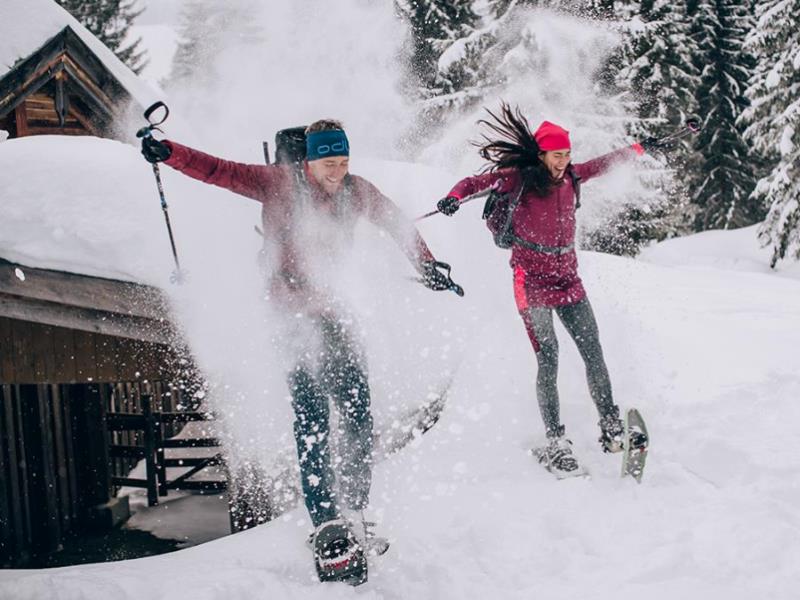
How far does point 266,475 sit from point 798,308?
5.30 metres

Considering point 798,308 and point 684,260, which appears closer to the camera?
point 798,308

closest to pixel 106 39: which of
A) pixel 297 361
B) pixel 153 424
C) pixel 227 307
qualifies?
pixel 153 424

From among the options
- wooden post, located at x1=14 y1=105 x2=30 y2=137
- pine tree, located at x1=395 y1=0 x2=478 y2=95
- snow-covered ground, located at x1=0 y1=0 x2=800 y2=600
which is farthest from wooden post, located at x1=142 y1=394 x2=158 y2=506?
pine tree, located at x1=395 y1=0 x2=478 y2=95

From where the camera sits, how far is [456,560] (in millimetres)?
2947

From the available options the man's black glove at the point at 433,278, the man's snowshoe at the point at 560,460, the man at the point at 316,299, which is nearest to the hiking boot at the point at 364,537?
the man at the point at 316,299

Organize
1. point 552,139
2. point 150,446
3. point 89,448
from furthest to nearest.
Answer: point 89,448 < point 150,446 < point 552,139

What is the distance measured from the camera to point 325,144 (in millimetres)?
3113

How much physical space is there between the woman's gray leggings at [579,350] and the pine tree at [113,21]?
28406mm

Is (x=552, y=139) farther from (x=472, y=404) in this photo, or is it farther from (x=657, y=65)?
(x=657, y=65)

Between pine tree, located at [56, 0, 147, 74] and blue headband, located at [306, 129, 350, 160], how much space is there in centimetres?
2796

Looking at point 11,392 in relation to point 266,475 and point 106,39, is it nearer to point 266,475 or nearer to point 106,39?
point 266,475

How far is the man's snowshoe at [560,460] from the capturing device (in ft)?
11.6

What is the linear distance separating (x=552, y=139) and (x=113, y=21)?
31.1 meters

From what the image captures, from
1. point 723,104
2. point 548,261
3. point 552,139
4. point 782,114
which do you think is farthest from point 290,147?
point 723,104
